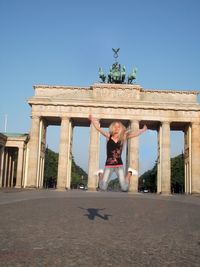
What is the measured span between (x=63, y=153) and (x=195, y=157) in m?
23.5

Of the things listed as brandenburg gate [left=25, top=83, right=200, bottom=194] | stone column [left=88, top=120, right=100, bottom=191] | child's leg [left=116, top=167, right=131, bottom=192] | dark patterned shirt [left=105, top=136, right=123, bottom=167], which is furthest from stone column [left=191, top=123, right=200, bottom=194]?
dark patterned shirt [left=105, top=136, right=123, bottom=167]

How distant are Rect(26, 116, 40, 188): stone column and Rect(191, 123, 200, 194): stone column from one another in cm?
2776

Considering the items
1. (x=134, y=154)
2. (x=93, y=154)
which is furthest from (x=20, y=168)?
(x=134, y=154)

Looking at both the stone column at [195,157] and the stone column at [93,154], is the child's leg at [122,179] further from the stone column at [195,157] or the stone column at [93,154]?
the stone column at [195,157]

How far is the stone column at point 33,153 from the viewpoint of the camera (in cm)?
6644

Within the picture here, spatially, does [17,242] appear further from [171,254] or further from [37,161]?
[37,161]

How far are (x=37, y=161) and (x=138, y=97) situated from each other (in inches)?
847

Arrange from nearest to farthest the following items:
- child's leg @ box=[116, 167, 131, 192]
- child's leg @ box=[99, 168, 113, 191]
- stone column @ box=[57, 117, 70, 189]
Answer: child's leg @ box=[116, 167, 131, 192] < child's leg @ box=[99, 168, 113, 191] < stone column @ box=[57, 117, 70, 189]

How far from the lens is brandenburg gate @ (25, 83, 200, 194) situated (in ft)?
220

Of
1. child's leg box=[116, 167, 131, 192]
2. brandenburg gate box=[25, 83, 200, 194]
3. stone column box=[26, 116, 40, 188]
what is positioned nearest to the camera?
child's leg box=[116, 167, 131, 192]

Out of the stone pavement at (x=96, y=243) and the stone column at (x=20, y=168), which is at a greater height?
the stone column at (x=20, y=168)

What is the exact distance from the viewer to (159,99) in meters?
69.0

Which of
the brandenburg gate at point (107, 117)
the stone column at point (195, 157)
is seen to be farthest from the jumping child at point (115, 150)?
the stone column at point (195, 157)

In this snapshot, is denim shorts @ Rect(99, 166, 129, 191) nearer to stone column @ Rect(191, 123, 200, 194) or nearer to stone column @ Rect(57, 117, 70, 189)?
stone column @ Rect(57, 117, 70, 189)
